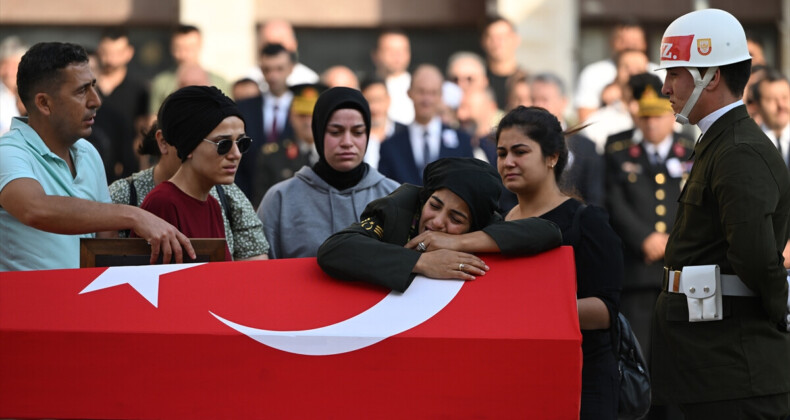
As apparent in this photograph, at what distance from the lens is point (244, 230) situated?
A: 5.07 metres

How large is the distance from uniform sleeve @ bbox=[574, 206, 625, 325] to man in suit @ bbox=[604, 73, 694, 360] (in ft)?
10.1

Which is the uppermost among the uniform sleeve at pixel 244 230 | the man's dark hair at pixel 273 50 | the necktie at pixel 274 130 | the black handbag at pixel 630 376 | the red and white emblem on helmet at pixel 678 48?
the man's dark hair at pixel 273 50

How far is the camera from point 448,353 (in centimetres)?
395

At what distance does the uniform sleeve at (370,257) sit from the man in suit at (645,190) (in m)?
3.71

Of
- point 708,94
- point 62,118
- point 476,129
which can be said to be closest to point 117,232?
point 62,118

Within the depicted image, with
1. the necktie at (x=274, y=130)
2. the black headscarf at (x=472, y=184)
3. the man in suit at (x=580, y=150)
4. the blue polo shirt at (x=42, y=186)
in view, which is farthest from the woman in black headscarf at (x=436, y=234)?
the necktie at (x=274, y=130)

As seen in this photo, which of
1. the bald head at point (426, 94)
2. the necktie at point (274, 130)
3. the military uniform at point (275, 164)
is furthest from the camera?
the necktie at point (274, 130)

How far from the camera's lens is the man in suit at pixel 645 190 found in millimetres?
7664

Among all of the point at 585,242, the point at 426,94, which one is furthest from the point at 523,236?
the point at 426,94

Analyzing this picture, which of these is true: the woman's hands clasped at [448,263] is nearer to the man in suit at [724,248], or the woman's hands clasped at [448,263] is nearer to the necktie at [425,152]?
the man in suit at [724,248]

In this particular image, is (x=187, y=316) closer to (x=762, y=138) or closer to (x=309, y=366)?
(x=309, y=366)

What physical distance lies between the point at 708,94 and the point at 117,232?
8.14ft

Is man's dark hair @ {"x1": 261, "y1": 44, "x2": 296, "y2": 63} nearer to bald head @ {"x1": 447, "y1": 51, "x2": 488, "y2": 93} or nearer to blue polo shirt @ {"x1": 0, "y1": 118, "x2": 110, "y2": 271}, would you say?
bald head @ {"x1": 447, "y1": 51, "x2": 488, "y2": 93}

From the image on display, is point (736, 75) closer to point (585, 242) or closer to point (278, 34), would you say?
point (585, 242)
